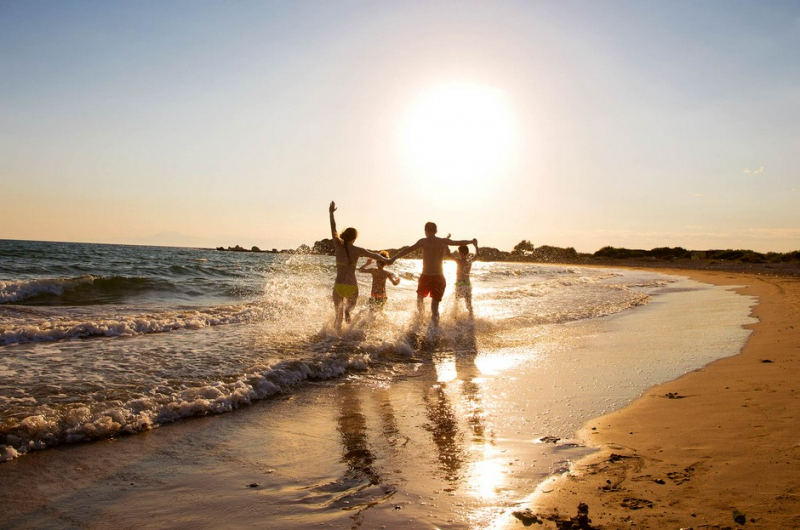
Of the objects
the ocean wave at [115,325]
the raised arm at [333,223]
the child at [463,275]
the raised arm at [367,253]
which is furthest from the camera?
the child at [463,275]

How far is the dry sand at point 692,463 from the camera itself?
8.88 feet

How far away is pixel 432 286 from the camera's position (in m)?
10.9

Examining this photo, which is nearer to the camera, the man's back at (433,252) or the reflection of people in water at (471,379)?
the reflection of people in water at (471,379)

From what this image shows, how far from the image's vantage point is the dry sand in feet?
8.88

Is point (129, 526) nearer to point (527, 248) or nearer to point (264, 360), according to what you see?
point (264, 360)

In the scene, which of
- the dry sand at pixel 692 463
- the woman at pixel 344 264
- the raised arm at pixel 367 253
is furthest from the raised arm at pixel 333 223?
the dry sand at pixel 692 463

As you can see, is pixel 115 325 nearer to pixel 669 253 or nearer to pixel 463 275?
pixel 463 275

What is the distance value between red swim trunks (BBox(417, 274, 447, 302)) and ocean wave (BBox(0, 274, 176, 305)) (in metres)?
9.61

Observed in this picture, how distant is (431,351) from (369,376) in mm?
2040

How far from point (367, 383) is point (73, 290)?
13802mm

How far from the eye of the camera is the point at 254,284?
22.0 m

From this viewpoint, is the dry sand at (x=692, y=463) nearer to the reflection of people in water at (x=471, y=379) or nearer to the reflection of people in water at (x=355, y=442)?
the reflection of people in water at (x=471, y=379)

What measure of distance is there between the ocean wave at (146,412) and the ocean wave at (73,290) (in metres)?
11.0

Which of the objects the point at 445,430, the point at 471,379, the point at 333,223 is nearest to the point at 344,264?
the point at 333,223
